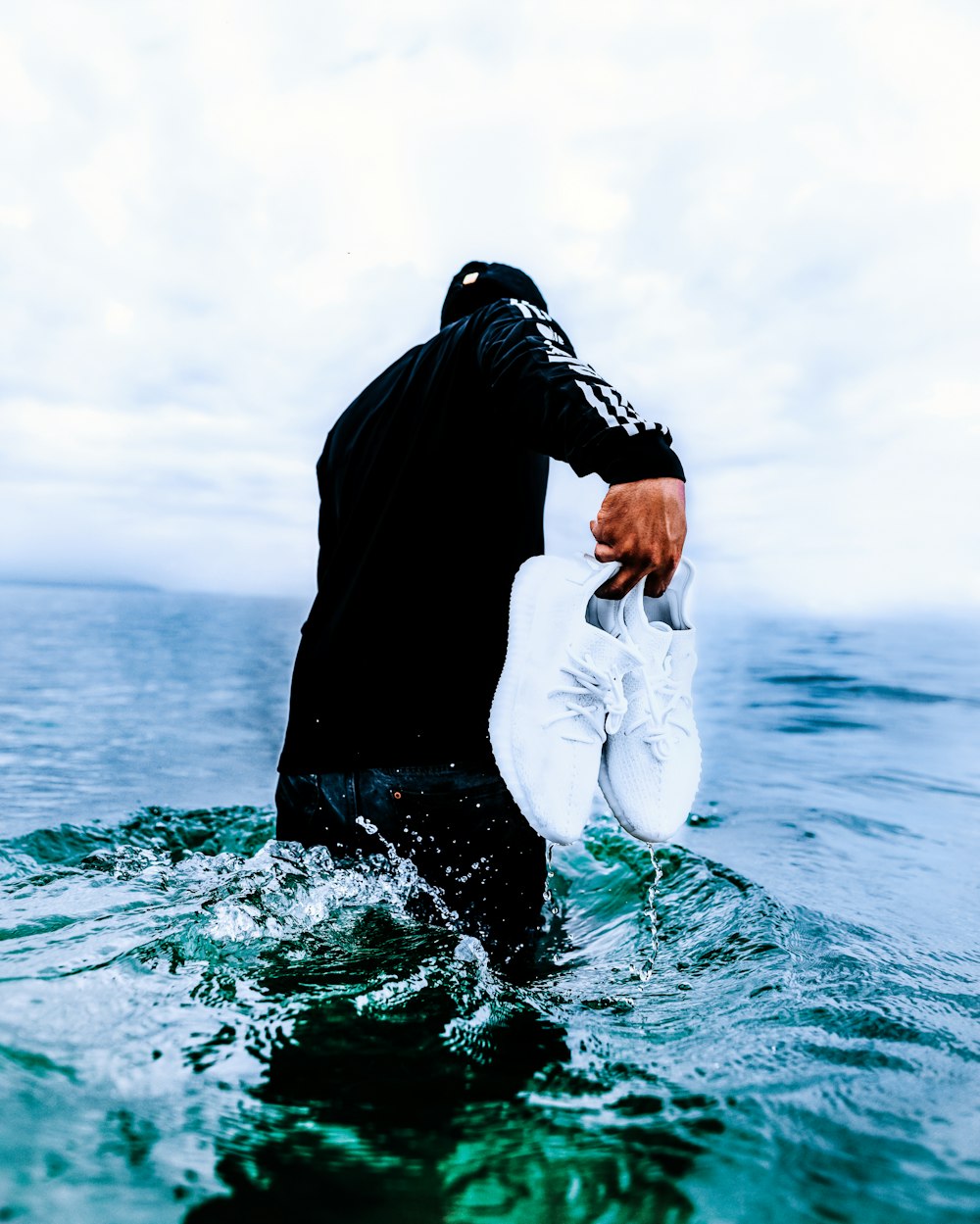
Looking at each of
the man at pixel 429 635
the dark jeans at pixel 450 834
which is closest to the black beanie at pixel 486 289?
the man at pixel 429 635

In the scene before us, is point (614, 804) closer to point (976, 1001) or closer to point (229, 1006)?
point (229, 1006)

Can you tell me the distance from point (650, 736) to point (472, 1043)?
0.81 meters

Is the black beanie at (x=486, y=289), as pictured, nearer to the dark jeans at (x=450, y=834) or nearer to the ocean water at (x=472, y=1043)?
the dark jeans at (x=450, y=834)

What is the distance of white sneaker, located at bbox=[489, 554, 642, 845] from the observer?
195 centimetres

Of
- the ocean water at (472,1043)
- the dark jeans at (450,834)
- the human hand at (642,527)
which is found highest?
the human hand at (642,527)

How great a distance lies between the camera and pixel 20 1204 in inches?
51.4

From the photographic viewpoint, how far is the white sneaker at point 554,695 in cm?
195

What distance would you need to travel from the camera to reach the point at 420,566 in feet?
7.26

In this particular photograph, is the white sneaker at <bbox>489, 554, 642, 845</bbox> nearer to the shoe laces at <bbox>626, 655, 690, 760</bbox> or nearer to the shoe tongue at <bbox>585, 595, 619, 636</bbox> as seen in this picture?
the shoe tongue at <bbox>585, 595, 619, 636</bbox>

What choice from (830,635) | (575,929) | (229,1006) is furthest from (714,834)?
(830,635)

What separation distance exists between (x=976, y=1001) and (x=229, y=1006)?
196cm

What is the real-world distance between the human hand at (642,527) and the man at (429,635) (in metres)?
0.17

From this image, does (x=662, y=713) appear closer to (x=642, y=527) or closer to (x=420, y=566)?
(x=642, y=527)

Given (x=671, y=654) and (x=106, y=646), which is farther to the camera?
(x=106, y=646)
